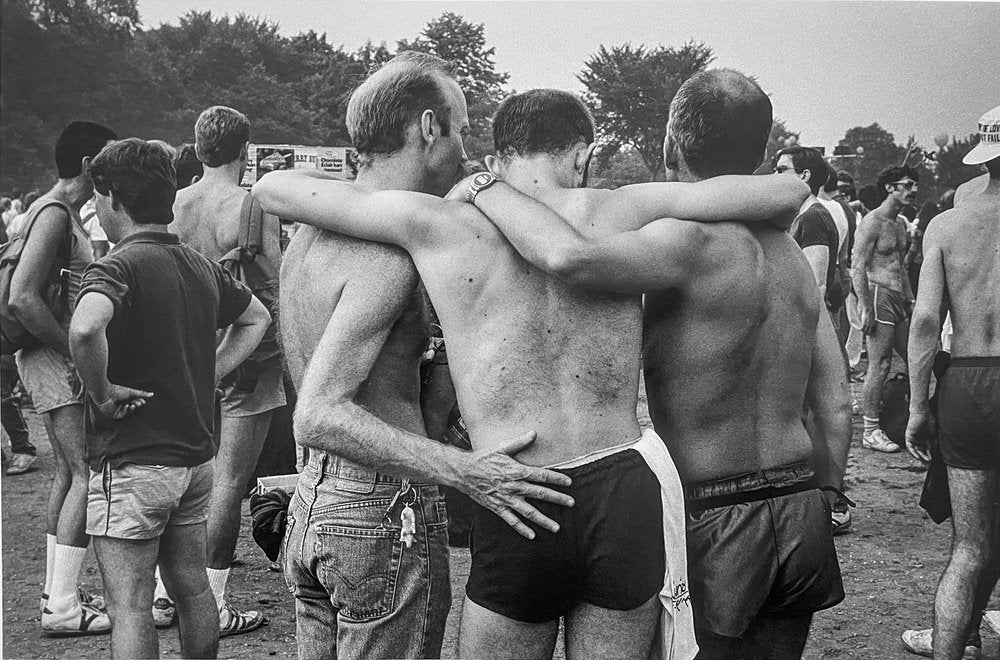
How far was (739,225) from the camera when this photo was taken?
2.22m

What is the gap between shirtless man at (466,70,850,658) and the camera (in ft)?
7.20

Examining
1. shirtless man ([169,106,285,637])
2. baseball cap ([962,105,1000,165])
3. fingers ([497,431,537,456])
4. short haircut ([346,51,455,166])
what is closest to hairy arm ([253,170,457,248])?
short haircut ([346,51,455,166])

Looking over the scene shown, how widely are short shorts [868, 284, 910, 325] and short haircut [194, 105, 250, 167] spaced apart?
2495mm

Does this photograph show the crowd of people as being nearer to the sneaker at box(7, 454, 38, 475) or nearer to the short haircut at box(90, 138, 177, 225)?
the short haircut at box(90, 138, 177, 225)

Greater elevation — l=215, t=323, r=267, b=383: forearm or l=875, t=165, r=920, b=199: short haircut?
l=875, t=165, r=920, b=199: short haircut

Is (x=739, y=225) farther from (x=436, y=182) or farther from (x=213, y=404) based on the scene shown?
(x=213, y=404)

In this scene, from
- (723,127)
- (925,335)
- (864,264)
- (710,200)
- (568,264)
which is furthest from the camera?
(864,264)

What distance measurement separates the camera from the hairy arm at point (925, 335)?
2.97 meters

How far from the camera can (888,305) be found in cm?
340

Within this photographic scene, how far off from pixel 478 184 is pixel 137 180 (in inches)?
46.6

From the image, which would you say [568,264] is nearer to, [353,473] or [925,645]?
[353,473]

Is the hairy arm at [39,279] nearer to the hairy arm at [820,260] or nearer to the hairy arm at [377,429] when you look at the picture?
the hairy arm at [377,429]

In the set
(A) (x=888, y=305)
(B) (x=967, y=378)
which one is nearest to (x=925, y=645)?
(B) (x=967, y=378)

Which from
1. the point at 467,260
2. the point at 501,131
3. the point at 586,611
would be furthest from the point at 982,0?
the point at 586,611
